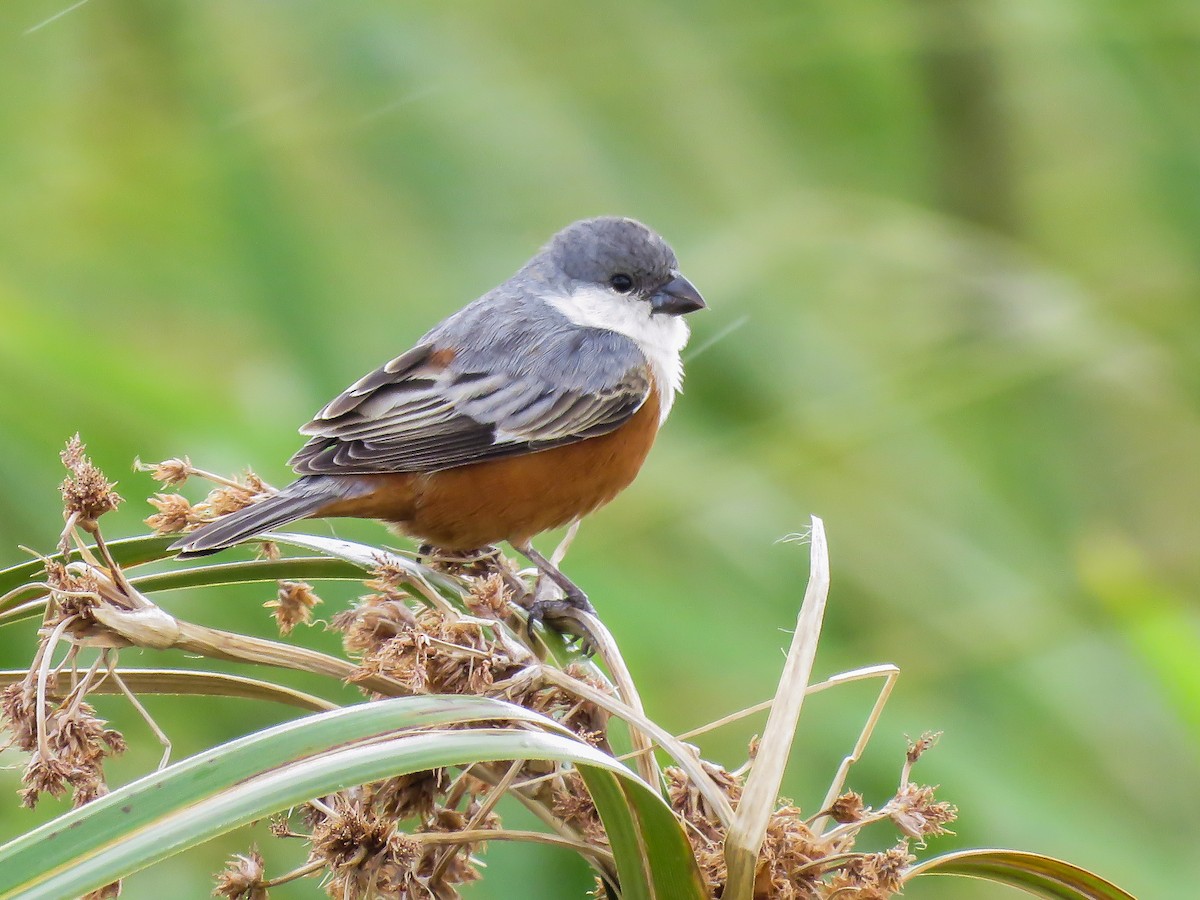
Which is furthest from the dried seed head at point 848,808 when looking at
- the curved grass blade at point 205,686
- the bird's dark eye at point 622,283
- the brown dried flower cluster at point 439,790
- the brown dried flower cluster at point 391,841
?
the bird's dark eye at point 622,283

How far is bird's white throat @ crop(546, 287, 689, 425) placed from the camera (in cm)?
436

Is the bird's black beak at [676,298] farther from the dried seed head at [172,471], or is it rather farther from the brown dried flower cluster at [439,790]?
the brown dried flower cluster at [439,790]

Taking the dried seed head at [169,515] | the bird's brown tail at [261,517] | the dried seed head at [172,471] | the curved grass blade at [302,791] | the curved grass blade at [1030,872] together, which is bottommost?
the curved grass blade at [1030,872]

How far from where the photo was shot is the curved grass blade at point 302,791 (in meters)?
1.31

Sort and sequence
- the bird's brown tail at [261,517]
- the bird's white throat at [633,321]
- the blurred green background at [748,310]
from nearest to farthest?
the bird's brown tail at [261,517] → the blurred green background at [748,310] → the bird's white throat at [633,321]

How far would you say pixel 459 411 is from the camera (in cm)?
384

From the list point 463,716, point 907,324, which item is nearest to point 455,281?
point 907,324

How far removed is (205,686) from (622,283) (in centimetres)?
283

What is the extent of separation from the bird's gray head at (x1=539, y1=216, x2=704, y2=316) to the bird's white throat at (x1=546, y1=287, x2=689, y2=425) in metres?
0.03

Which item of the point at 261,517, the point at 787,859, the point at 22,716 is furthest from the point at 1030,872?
the point at 261,517

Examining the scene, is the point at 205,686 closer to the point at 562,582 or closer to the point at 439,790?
the point at 439,790

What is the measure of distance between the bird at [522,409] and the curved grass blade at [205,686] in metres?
1.10

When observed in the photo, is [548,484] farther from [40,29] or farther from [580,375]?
[40,29]

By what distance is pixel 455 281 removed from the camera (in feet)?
16.2
